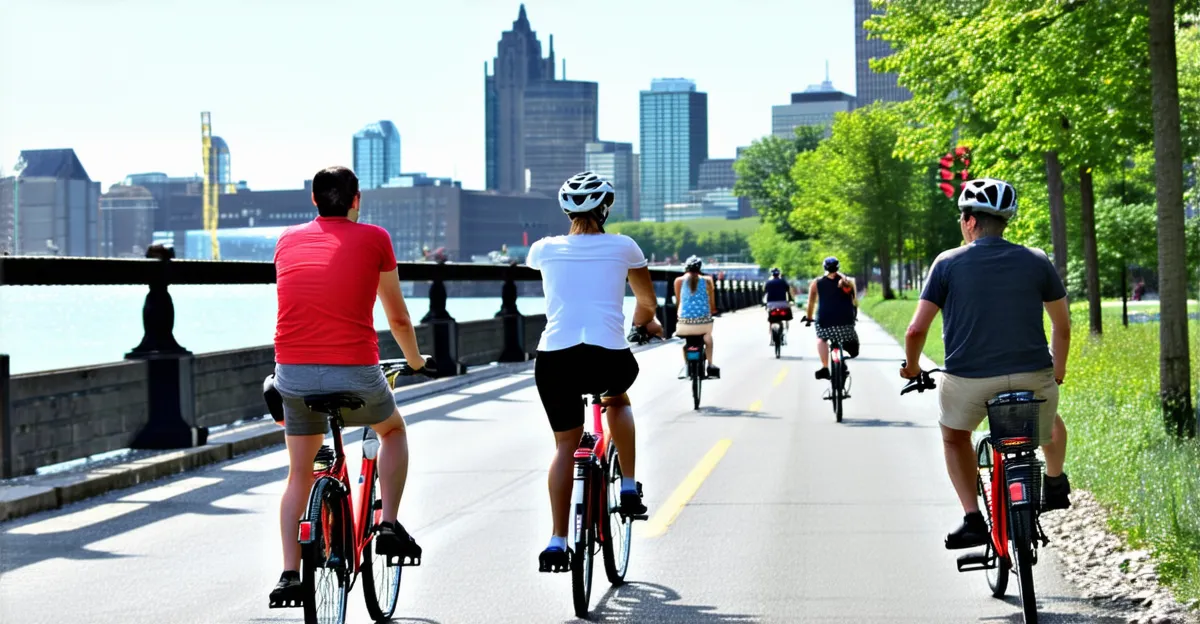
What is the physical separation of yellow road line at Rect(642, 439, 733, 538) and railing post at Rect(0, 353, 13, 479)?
4677 millimetres

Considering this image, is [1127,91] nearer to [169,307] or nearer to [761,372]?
[761,372]

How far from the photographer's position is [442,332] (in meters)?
23.6

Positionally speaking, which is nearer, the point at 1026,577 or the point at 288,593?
the point at 288,593

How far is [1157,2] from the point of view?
12.0 m

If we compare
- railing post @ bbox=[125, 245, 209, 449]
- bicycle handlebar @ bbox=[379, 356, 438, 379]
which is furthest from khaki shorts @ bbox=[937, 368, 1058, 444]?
railing post @ bbox=[125, 245, 209, 449]

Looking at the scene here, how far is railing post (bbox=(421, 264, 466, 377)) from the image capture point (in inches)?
922

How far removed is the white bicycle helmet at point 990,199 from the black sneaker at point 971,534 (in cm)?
132

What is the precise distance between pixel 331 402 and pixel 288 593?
29.1 inches

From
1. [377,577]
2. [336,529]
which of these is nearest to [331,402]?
[336,529]

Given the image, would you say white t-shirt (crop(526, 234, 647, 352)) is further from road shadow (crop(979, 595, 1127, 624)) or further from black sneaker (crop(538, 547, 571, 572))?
road shadow (crop(979, 595, 1127, 624))

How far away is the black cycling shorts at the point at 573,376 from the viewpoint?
20.6 feet

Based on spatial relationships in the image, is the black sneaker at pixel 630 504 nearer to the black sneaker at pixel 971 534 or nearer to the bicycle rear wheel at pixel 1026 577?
the black sneaker at pixel 971 534

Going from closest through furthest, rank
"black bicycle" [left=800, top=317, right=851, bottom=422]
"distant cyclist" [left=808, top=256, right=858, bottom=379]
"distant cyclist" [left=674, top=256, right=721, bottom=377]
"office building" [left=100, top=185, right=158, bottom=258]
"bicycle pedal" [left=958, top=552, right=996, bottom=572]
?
"bicycle pedal" [left=958, top=552, right=996, bottom=572]
"black bicycle" [left=800, top=317, right=851, bottom=422]
"distant cyclist" [left=808, top=256, right=858, bottom=379]
"distant cyclist" [left=674, top=256, right=721, bottom=377]
"office building" [left=100, top=185, right=158, bottom=258]

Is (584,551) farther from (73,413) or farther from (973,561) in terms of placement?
(73,413)
